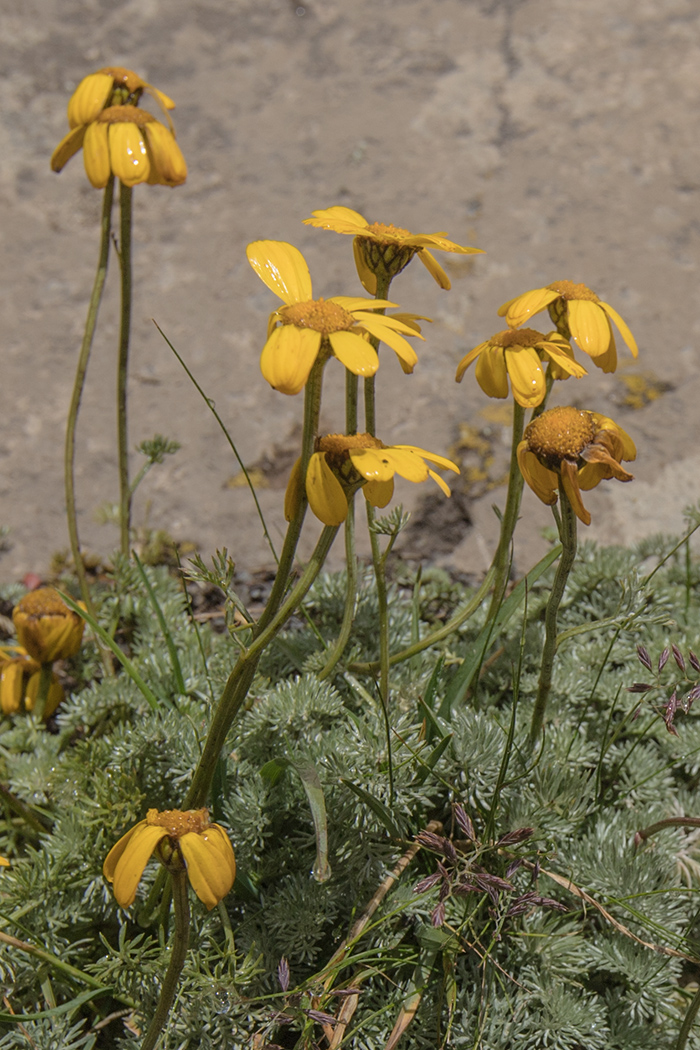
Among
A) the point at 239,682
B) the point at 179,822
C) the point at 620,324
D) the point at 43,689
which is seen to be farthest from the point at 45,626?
the point at 620,324

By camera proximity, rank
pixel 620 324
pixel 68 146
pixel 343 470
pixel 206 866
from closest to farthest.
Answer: pixel 206 866 → pixel 343 470 → pixel 620 324 → pixel 68 146

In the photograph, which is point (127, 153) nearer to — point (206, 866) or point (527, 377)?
point (527, 377)

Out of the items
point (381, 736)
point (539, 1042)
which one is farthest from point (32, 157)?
point (539, 1042)

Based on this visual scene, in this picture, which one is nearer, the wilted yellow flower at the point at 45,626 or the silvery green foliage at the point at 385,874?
the silvery green foliage at the point at 385,874

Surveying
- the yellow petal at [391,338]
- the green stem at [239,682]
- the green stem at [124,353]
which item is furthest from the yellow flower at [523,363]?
the green stem at [124,353]

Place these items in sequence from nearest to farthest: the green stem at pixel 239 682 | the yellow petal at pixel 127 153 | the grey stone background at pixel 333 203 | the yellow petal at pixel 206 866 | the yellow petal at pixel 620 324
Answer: the yellow petal at pixel 206 866
the green stem at pixel 239 682
the yellow petal at pixel 620 324
the yellow petal at pixel 127 153
the grey stone background at pixel 333 203

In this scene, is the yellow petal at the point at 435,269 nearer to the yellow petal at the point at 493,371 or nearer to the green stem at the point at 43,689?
the yellow petal at the point at 493,371
